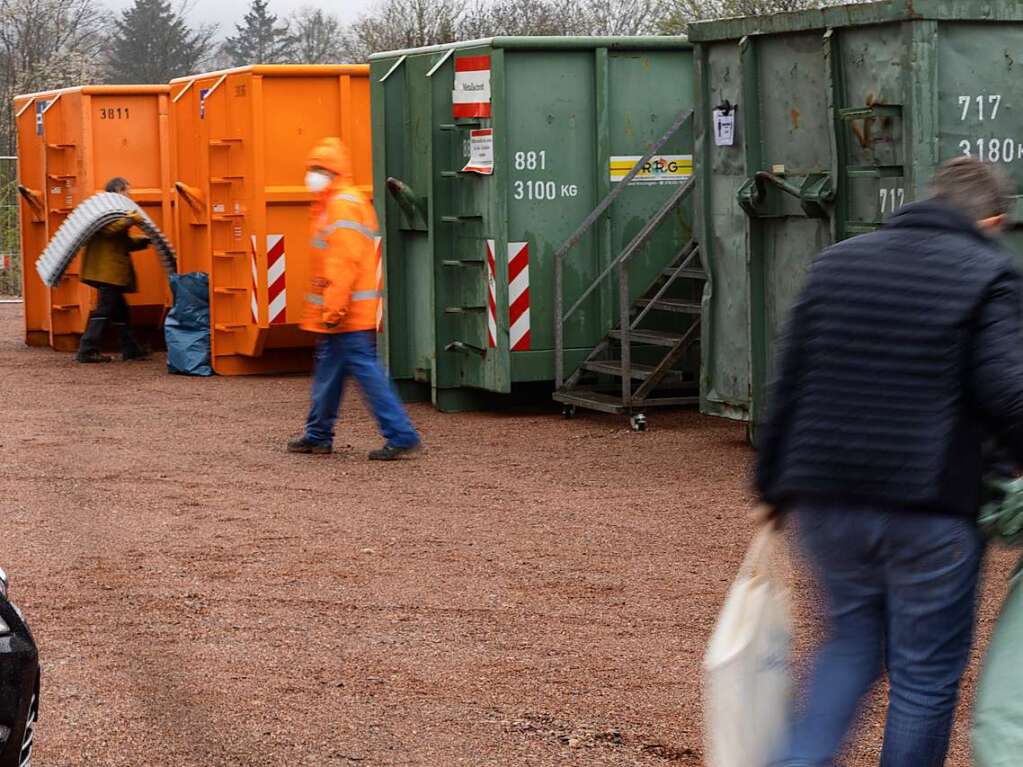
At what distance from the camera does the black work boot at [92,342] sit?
658 inches

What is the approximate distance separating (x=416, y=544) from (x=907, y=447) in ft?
15.0

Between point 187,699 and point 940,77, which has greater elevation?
point 940,77

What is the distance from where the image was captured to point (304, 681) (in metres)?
5.97

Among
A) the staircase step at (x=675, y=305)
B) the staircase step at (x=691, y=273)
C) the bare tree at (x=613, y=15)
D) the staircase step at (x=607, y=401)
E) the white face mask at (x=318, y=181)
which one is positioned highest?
the bare tree at (x=613, y=15)

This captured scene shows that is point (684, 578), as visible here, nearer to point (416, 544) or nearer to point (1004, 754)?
point (416, 544)

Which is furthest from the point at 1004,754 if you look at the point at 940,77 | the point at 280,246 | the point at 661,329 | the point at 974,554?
the point at 280,246

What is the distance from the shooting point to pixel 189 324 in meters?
15.9

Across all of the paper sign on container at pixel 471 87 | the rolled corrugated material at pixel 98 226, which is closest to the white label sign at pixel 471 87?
the paper sign on container at pixel 471 87

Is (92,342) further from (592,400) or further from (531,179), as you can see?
(592,400)

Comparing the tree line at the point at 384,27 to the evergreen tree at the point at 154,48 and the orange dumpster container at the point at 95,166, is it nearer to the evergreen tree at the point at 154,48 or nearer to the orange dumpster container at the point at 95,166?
the evergreen tree at the point at 154,48

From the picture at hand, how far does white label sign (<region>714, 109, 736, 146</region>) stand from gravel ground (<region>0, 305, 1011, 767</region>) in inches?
70.4

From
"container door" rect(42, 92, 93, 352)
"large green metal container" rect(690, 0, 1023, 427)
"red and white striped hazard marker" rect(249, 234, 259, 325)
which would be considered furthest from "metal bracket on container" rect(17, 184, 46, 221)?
"large green metal container" rect(690, 0, 1023, 427)

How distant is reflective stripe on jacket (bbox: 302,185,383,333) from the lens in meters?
10.4

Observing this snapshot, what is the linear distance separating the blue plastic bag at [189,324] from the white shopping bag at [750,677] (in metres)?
11.9
